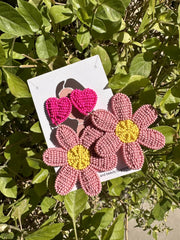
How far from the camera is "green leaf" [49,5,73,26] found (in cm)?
55

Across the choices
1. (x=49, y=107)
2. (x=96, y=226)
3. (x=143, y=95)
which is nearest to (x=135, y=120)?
(x=143, y=95)

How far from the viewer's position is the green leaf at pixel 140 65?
0.58 m

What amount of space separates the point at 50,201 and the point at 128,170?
28cm

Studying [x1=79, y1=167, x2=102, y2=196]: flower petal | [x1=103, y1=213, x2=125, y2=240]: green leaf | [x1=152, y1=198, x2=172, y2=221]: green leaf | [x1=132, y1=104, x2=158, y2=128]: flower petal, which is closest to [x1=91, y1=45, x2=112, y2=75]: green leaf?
[x1=132, y1=104, x2=158, y2=128]: flower petal

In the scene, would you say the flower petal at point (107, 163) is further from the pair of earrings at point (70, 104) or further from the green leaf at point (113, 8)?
the green leaf at point (113, 8)

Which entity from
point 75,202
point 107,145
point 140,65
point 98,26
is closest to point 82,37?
point 98,26

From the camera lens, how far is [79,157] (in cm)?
54

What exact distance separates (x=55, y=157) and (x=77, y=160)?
0.05m

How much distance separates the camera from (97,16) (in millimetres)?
551

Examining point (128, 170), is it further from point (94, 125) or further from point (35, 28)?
point (35, 28)

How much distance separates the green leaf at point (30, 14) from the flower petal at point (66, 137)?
0.22 metres

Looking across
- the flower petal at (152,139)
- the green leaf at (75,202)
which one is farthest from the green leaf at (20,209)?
the flower petal at (152,139)

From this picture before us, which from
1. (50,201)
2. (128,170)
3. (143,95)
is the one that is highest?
(143,95)

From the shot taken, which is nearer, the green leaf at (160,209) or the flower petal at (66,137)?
the flower petal at (66,137)
